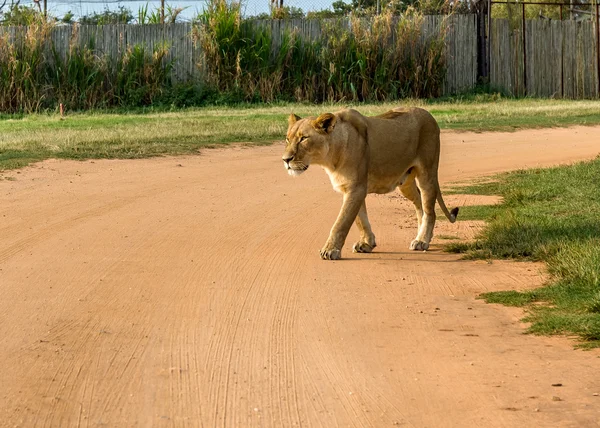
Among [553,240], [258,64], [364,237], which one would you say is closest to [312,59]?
[258,64]

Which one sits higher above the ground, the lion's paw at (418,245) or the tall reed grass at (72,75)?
the tall reed grass at (72,75)

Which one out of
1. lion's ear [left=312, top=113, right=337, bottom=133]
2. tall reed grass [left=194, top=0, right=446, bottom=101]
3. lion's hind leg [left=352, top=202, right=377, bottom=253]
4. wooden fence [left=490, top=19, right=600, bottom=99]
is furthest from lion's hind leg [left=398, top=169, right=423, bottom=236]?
wooden fence [left=490, top=19, right=600, bottom=99]

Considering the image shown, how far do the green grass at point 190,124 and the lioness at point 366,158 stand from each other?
586 centimetres

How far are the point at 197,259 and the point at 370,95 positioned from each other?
55.9 ft

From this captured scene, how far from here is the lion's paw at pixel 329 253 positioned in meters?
8.88

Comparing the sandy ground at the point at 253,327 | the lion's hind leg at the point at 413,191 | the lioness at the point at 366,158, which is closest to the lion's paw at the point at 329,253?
the lioness at the point at 366,158

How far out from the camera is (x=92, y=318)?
6.97m

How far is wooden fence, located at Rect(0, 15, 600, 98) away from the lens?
25938 millimetres

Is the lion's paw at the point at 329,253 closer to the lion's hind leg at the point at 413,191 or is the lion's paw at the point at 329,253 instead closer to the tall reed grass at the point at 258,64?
the lion's hind leg at the point at 413,191

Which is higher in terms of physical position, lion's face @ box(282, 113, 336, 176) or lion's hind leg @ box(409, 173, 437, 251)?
lion's face @ box(282, 113, 336, 176)

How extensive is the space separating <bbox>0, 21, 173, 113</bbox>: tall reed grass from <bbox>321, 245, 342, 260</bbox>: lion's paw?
15848 mm

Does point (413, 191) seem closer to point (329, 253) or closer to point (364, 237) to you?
point (364, 237)

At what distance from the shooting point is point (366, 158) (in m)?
9.12

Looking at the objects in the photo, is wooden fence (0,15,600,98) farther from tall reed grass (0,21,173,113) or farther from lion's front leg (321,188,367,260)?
lion's front leg (321,188,367,260)
